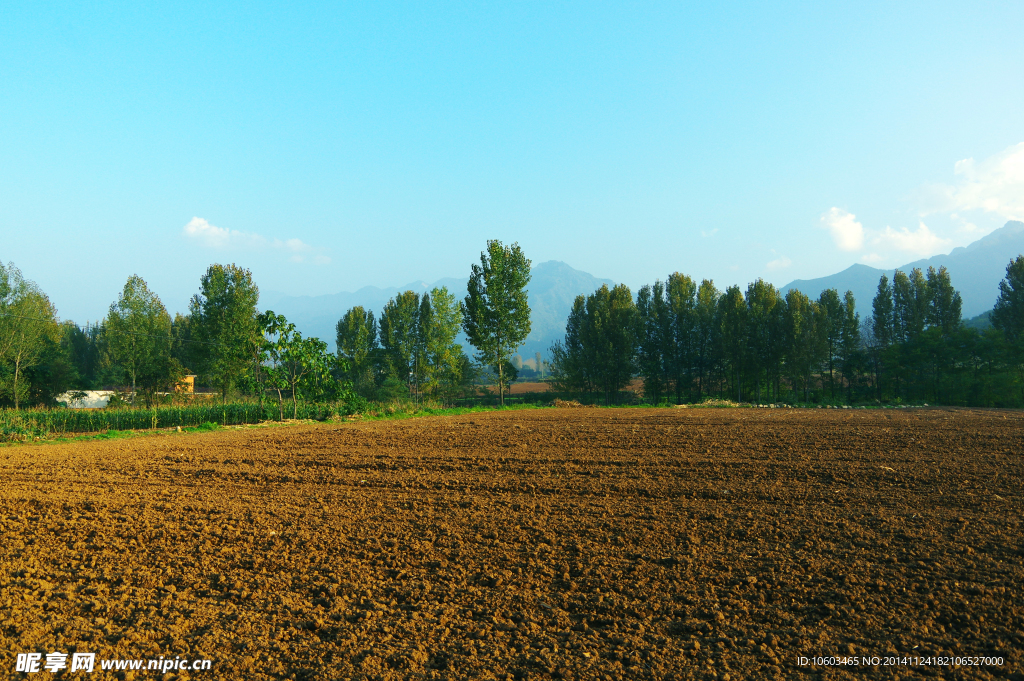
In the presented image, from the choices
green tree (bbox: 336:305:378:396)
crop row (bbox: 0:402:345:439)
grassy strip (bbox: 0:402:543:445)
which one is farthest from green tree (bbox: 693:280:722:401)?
crop row (bbox: 0:402:345:439)

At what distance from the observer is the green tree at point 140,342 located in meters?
39.7

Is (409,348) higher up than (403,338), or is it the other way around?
(403,338)

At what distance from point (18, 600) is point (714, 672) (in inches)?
241

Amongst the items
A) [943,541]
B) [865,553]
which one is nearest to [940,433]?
[943,541]

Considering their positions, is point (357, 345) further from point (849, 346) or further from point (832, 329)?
point (849, 346)

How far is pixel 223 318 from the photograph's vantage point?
3691cm

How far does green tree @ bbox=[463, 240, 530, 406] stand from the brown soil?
86.5 feet

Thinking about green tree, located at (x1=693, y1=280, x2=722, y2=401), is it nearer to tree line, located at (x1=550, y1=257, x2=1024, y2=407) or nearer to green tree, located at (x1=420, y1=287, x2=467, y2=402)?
tree line, located at (x1=550, y1=257, x2=1024, y2=407)

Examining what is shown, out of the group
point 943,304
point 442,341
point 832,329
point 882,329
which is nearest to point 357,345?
point 442,341

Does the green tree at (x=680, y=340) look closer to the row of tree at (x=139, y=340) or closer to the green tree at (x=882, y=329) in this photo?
the green tree at (x=882, y=329)

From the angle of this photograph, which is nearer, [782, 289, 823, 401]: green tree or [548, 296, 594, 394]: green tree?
[782, 289, 823, 401]: green tree

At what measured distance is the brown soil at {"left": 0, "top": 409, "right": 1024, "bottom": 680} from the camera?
3777mm

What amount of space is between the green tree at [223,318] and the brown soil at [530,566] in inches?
1100

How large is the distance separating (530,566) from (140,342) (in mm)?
45493
